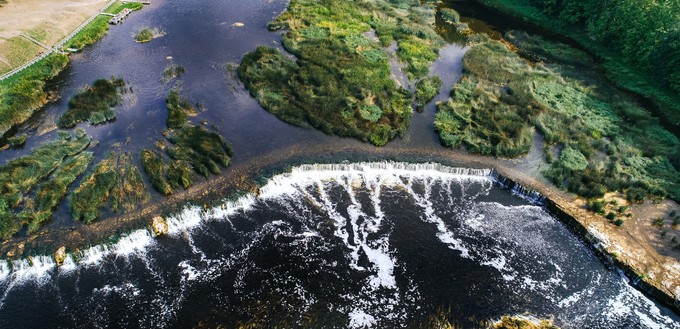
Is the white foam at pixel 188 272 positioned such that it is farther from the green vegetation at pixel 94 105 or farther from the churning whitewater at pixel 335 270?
the green vegetation at pixel 94 105

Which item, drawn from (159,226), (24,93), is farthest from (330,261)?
(24,93)

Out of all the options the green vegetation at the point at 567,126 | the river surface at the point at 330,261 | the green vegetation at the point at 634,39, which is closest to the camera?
the river surface at the point at 330,261

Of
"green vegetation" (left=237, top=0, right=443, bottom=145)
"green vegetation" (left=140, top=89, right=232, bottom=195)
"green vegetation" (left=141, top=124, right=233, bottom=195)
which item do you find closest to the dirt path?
"green vegetation" (left=140, top=89, right=232, bottom=195)

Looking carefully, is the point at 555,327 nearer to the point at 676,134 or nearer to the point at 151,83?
the point at 676,134

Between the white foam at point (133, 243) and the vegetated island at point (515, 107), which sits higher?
the vegetated island at point (515, 107)

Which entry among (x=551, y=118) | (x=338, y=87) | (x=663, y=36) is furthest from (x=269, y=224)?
(x=663, y=36)

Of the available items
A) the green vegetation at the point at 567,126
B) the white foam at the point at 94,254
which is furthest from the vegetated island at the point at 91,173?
the green vegetation at the point at 567,126
